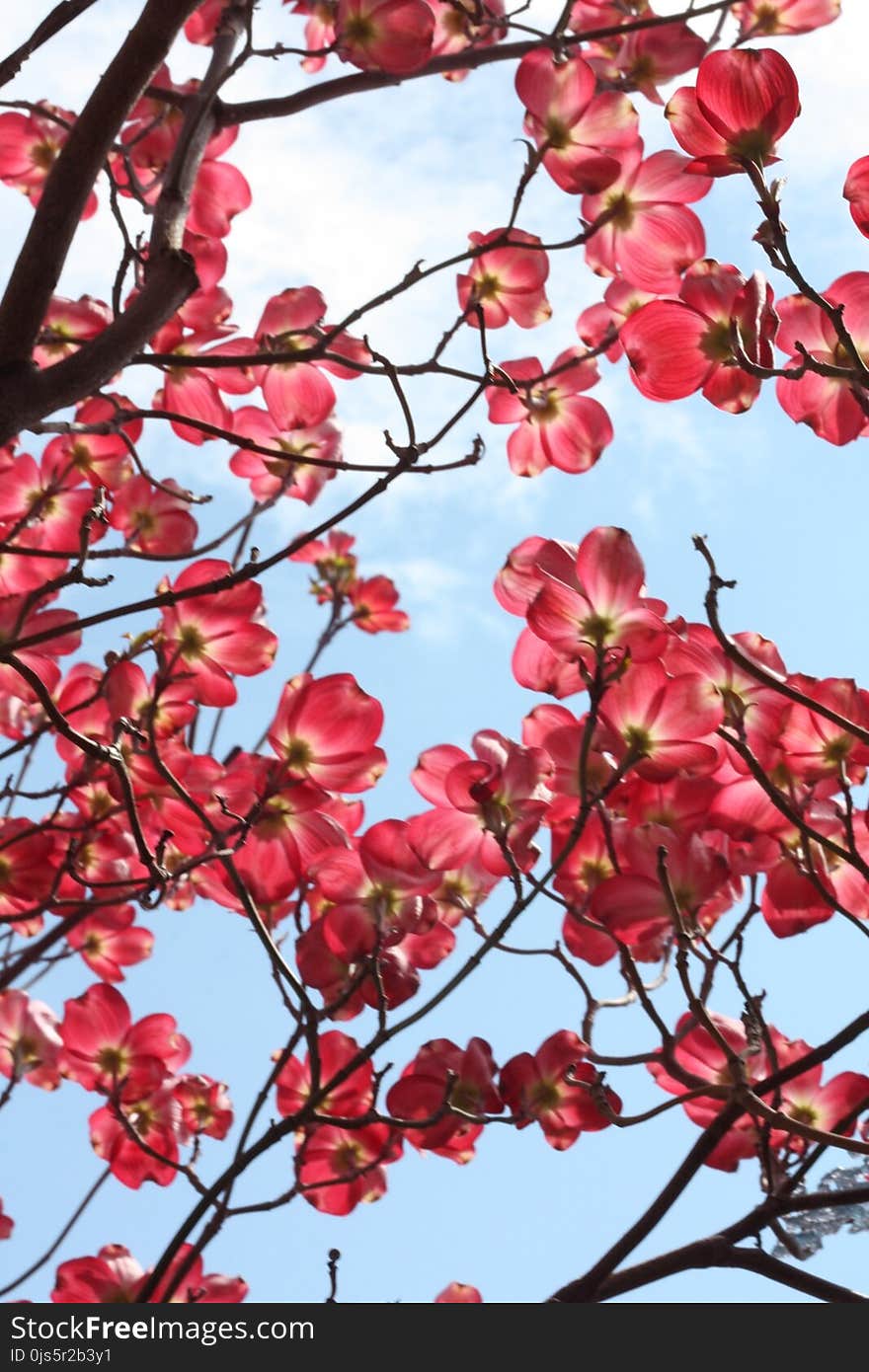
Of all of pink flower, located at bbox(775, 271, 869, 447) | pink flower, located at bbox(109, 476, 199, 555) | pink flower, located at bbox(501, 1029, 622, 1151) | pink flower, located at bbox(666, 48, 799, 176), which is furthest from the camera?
pink flower, located at bbox(109, 476, 199, 555)

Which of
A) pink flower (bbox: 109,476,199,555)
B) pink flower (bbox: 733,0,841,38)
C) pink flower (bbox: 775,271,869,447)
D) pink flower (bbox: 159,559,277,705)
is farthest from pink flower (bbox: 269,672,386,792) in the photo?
pink flower (bbox: 733,0,841,38)

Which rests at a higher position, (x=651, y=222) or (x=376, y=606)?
(x=376, y=606)

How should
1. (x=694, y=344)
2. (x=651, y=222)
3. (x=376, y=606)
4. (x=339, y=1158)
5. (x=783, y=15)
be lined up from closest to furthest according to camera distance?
(x=694, y=344), (x=339, y=1158), (x=651, y=222), (x=783, y=15), (x=376, y=606)

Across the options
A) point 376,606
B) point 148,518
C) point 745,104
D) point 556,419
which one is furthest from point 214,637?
point 376,606

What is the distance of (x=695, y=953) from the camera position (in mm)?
928

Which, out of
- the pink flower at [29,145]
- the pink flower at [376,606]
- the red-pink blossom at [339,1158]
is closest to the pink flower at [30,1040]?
the red-pink blossom at [339,1158]

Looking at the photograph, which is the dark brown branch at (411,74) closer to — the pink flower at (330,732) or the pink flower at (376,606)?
the pink flower at (330,732)

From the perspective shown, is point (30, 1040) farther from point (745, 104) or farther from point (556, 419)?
point (745, 104)

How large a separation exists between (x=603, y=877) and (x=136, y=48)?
73 centimetres

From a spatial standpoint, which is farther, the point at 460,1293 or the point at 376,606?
the point at 376,606

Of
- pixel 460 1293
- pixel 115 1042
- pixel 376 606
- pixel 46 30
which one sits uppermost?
pixel 376 606

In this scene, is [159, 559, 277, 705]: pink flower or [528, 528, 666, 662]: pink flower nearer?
[528, 528, 666, 662]: pink flower

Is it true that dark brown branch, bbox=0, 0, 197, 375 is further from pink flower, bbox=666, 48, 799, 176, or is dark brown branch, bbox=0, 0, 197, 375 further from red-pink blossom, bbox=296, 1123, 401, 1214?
red-pink blossom, bbox=296, 1123, 401, 1214

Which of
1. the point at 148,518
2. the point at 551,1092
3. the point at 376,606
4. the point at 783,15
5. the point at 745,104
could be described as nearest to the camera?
the point at 745,104
